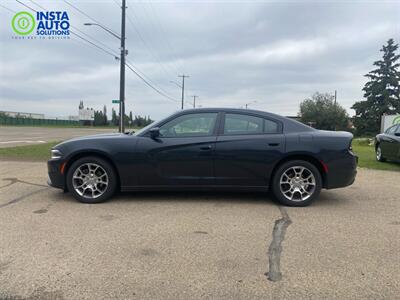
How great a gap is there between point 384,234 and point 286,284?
76.3 inches

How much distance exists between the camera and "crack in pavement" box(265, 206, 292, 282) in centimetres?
328

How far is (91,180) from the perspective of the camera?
5.72m

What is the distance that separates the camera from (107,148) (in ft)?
18.6

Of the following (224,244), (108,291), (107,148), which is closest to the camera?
(108,291)

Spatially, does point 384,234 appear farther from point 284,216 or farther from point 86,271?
point 86,271

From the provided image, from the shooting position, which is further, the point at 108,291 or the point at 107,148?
the point at 107,148

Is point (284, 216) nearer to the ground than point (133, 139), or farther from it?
nearer to the ground

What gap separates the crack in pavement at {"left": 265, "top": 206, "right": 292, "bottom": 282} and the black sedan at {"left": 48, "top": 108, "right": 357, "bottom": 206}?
69cm

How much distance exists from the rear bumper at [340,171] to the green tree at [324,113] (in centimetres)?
6528

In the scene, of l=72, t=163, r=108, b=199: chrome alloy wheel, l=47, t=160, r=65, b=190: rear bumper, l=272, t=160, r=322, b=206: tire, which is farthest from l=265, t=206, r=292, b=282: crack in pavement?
l=47, t=160, r=65, b=190: rear bumper

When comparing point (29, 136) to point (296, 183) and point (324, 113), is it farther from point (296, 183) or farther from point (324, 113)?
point (324, 113)

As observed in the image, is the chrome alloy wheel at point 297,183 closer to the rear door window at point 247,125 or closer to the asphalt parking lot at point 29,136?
the rear door window at point 247,125

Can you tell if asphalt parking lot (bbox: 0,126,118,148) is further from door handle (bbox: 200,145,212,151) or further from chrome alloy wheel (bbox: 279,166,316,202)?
chrome alloy wheel (bbox: 279,166,316,202)

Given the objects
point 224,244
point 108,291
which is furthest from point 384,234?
point 108,291
